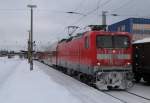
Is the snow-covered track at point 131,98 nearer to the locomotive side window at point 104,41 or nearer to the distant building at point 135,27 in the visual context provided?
the locomotive side window at point 104,41

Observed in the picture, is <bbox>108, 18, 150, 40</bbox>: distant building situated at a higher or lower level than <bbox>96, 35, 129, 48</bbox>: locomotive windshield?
higher

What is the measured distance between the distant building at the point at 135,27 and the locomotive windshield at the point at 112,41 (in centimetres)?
2290

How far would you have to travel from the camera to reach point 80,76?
26422mm

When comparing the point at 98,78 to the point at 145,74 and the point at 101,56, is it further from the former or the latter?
the point at 145,74

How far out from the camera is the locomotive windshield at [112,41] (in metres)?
21.0

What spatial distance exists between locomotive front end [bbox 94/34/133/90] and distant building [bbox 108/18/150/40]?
23.1m

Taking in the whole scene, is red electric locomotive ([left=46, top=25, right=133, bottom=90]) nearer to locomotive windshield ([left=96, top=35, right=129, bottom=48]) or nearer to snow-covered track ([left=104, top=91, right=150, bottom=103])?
locomotive windshield ([left=96, top=35, right=129, bottom=48])

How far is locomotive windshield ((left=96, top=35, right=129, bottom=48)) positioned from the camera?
69.1ft

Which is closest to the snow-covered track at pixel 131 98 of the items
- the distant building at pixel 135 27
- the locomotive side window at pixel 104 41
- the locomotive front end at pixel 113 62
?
the locomotive front end at pixel 113 62

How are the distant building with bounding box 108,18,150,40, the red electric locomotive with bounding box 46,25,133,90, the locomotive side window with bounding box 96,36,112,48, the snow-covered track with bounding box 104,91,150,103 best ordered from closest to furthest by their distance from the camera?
the snow-covered track with bounding box 104,91,150,103 → the red electric locomotive with bounding box 46,25,133,90 → the locomotive side window with bounding box 96,36,112,48 → the distant building with bounding box 108,18,150,40

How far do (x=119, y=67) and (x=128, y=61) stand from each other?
67cm

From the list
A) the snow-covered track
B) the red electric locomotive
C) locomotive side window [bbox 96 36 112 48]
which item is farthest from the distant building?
the snow-covered track

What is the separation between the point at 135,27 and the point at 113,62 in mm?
27160

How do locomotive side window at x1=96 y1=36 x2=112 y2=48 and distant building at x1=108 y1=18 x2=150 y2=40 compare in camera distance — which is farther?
distant building at x1=108 y1=18 x2=150 y2=40
